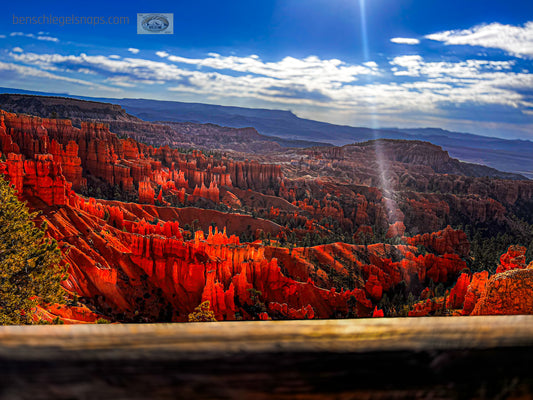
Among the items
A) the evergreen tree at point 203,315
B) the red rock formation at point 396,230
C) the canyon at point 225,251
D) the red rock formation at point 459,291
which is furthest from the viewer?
the red rock formation at point 396,230

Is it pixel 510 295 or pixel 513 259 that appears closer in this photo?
pixel 510 295

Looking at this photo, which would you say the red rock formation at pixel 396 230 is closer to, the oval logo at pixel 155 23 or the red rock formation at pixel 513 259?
the red rock formation at pixel 513 259

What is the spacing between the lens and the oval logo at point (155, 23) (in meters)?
4.86

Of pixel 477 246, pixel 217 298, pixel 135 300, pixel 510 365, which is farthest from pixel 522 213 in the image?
pixel 510 365

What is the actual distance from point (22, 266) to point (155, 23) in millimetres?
4373

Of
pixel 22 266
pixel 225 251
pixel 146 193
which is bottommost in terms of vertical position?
pixel 225 251

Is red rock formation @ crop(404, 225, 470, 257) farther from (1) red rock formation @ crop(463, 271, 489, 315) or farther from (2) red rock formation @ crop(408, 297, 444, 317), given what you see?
(1) red rock formation @ crop(463, 271, 489, 315)

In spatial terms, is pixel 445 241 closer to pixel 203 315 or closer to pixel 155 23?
pixel 203 315

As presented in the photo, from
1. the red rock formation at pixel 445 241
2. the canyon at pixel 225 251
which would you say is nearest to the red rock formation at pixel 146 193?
the canyon at pixel 225 251

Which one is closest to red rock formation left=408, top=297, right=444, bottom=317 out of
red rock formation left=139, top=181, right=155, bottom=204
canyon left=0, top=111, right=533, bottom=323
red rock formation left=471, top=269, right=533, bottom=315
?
canyon left=0, top=111, right=533, bottom=323

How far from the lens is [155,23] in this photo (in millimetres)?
4930

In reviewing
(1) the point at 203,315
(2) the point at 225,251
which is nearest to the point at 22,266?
(1) the point at 203,315

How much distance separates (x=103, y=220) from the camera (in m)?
8.95

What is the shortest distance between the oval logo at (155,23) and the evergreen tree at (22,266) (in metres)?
3.58
